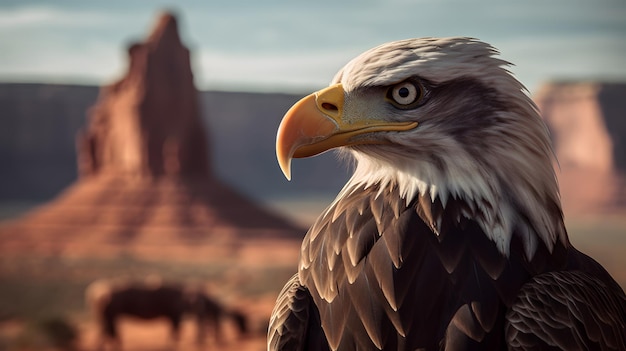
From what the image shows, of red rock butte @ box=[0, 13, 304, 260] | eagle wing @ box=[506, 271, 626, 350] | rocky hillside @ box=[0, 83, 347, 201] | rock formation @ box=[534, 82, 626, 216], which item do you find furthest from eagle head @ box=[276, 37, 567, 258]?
rocky hillside @ box=[0, 83, 347, 201]

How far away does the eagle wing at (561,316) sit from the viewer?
81.7 inches

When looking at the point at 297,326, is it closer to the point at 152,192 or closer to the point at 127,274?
the point at 127,274

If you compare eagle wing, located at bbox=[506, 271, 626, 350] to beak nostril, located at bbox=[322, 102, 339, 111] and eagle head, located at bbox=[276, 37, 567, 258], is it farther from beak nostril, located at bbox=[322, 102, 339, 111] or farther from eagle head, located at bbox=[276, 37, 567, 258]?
beak nostril, located at bbox=[322, 102, 339, 111]

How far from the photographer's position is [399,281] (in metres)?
2.18

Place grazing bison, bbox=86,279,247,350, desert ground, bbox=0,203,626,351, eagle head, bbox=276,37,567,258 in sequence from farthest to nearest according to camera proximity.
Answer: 1. desert ground, bbox=0,203,626,351
2. grazing bison, bbox=86,279,247,350
3. eagle head, bbox=276,37,567,258

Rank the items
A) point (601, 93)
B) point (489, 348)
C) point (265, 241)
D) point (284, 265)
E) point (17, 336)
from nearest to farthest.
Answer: point (489, 348) < point (17, 336) < point (284, 265) < point (265, 241) < point (601, 93)

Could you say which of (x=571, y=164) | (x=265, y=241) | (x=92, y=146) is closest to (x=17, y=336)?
(x=265, y=241)

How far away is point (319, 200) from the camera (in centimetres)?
6775

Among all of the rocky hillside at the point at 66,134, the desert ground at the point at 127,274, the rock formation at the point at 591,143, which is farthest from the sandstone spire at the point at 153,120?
the rock formation at the point at 591,143

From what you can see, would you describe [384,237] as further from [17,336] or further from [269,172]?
[269,172]

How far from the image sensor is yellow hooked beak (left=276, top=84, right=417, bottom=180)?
7.33 feet

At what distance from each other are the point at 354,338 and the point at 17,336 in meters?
24.4

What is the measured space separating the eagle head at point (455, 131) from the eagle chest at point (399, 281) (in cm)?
6

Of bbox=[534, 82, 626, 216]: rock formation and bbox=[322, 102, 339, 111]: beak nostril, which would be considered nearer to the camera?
bbox=[322, 102, 339, 111]: beak nostril
